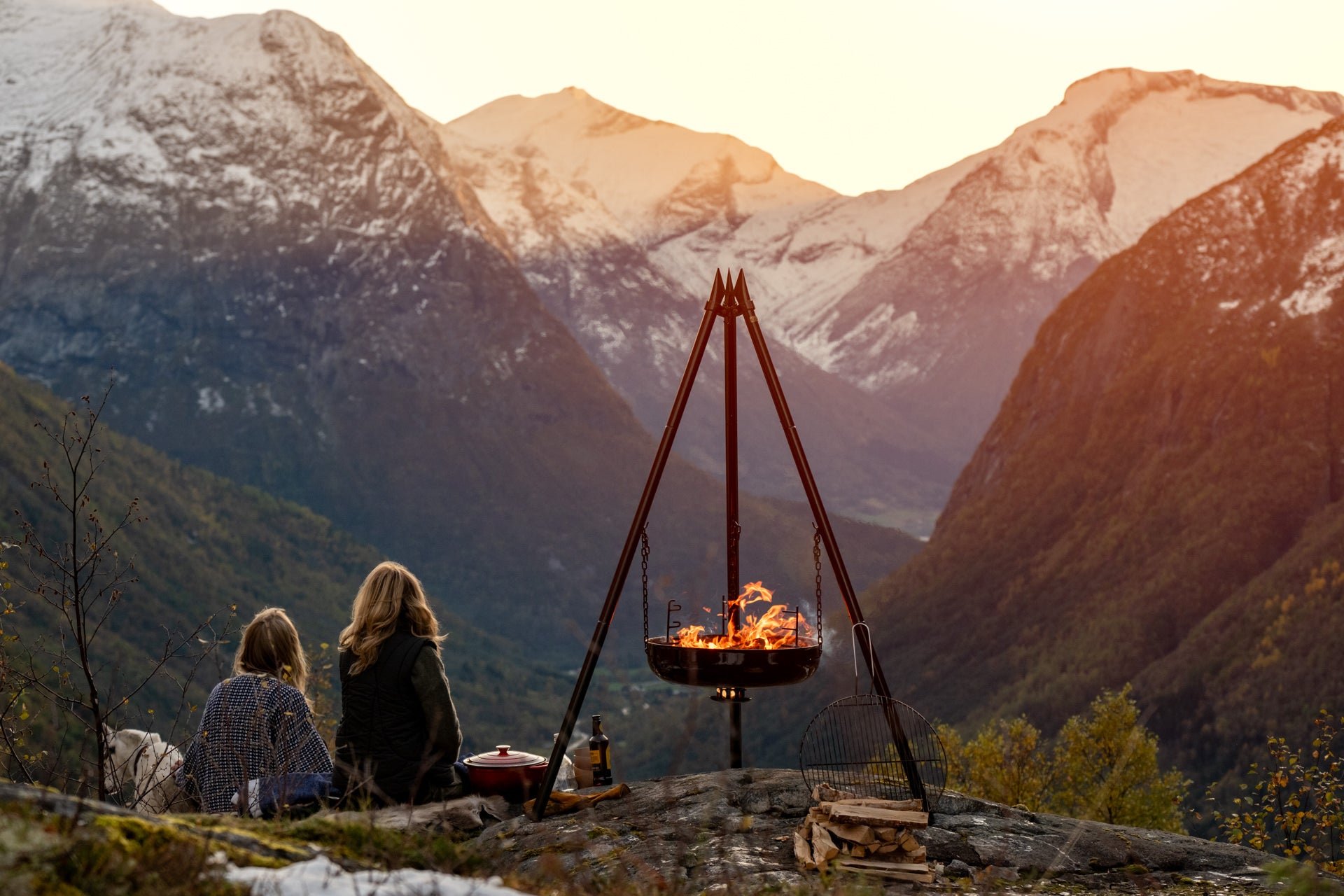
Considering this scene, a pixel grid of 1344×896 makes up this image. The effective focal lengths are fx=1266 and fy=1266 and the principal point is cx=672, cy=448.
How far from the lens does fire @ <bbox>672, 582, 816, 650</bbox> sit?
9844mm

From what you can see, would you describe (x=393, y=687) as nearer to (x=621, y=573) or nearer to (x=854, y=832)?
(x=621, y=573)

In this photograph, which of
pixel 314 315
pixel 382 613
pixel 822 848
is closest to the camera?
pixel 822 848

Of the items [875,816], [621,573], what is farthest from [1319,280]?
[875,816]

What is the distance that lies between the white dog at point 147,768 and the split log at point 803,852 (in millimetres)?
3985

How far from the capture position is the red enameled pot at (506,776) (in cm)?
948

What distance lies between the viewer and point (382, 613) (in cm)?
834

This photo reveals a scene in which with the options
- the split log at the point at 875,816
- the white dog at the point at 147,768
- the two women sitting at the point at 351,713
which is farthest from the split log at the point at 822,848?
the white dog at the point at 147,768

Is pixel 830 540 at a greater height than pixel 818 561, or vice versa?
pixel 830 540

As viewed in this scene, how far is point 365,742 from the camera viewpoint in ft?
27.9

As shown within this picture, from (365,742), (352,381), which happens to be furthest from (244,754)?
(352,381)

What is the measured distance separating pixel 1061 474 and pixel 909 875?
94418 millimetres

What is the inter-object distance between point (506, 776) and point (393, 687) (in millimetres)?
1533

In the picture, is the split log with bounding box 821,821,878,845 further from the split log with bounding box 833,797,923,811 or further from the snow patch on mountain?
the snow patch on mountain

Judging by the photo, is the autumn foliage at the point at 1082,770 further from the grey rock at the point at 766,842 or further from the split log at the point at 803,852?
the split log at the point at 803,852
